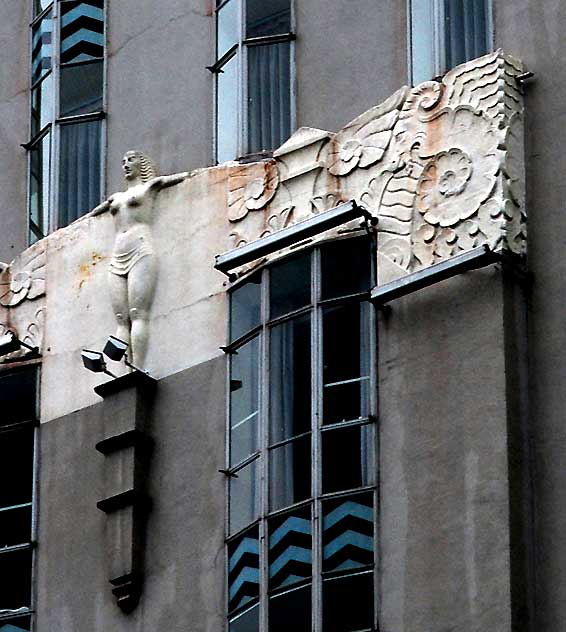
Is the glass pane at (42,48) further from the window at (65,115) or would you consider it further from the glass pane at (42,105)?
the glass pane at (42,105)

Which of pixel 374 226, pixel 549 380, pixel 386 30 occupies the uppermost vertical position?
pixel 386 30

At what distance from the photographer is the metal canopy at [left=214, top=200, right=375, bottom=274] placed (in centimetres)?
2755

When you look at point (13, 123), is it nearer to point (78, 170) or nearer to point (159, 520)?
point (78, 170)

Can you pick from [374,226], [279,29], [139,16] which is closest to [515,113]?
[374,226]

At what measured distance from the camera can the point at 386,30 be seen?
1152 inches

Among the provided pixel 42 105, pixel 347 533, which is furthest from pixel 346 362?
pixel 42 105

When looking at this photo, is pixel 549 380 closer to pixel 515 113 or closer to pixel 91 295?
pixel 515 113

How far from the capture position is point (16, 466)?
30250 mm

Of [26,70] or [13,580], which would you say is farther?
[26,70]

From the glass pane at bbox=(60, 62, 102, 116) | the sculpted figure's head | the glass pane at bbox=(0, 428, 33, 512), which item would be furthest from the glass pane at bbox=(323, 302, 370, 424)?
the glass pane at bbox=(60, 62, 102, 116)

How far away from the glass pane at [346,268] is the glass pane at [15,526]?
4349mm

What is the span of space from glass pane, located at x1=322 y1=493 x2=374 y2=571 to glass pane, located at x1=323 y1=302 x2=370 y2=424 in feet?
2.79

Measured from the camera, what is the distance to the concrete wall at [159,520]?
28016mm

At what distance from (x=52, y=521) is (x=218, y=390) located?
2.39m
